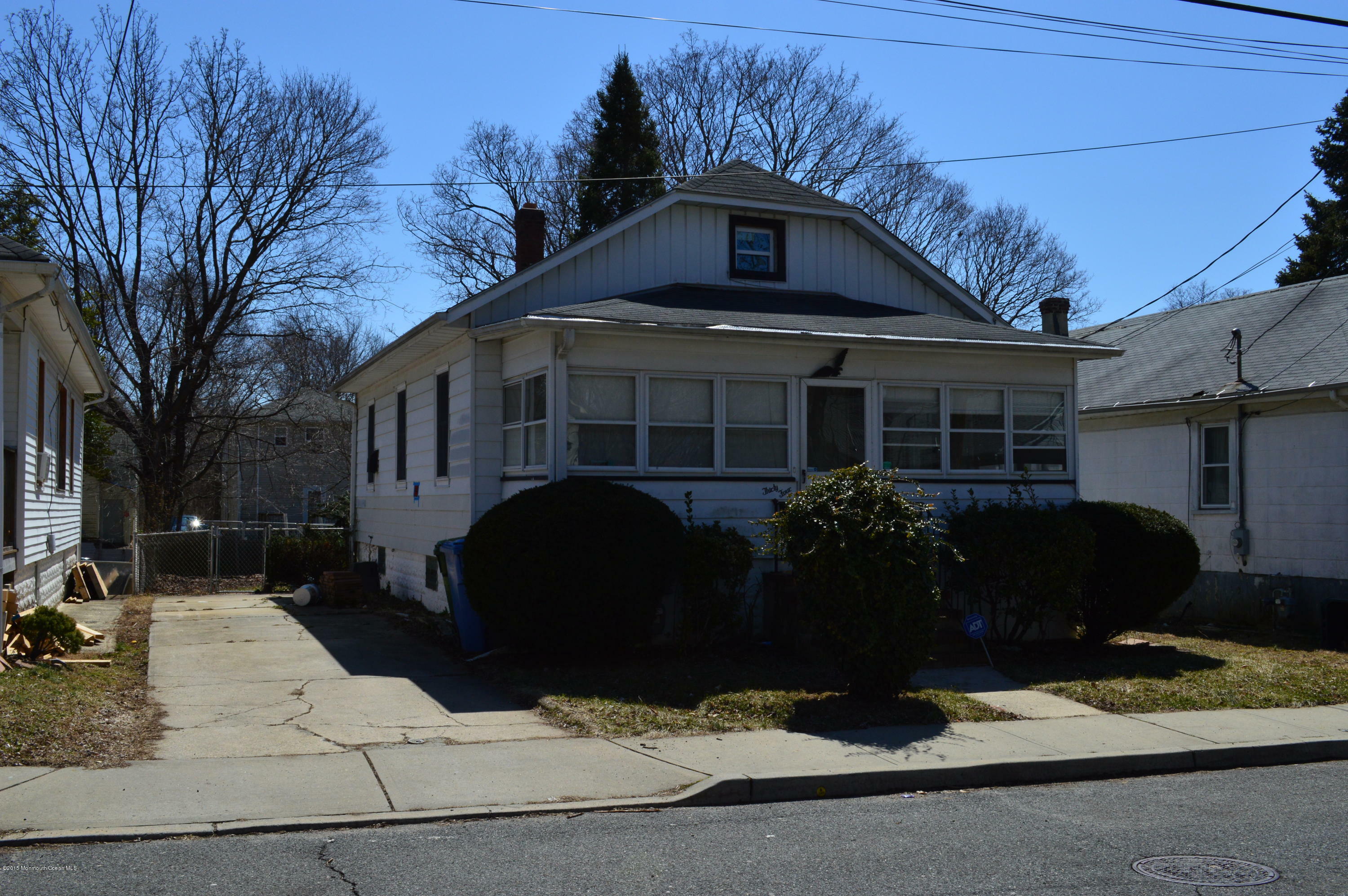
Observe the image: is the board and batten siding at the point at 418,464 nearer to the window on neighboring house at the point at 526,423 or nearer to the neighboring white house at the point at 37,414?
the window on neighboring house at the point at 526,423

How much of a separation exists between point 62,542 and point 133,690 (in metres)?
8.77

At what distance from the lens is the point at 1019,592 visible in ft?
38.0

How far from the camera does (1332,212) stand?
33.3 meters

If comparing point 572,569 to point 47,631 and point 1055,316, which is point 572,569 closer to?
point 47,631

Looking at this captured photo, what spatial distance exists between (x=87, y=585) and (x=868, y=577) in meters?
14.1

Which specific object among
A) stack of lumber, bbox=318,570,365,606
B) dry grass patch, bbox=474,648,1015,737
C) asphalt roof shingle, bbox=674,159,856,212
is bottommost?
dry grass patch, bbox=474,648,1015,737

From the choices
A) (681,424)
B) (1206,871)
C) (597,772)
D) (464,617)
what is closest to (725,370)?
(681,424)

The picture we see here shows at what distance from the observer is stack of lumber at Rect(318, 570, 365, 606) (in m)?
16.6

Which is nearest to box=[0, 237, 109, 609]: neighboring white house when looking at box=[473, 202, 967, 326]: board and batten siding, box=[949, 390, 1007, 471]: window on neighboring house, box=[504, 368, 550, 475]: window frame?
box=[473, 202, 967, 326]: board and batten siding

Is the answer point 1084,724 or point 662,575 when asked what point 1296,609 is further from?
point 662,575

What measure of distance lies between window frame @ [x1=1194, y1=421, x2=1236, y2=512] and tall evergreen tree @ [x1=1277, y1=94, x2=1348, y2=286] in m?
18.9

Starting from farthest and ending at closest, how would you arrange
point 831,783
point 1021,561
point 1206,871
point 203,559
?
point 203,559 → point 1021,561 → point 831,783 → point 1206,871

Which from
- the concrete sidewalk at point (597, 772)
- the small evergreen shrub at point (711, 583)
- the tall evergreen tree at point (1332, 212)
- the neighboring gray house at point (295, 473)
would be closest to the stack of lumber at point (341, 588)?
the small evergreen shrub at point (711, 583)

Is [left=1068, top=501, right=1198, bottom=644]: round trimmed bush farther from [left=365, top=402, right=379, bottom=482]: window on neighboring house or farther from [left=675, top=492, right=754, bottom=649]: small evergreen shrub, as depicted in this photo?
[left=365, top=402, right=379, bottom=482]: window on neighboring house
